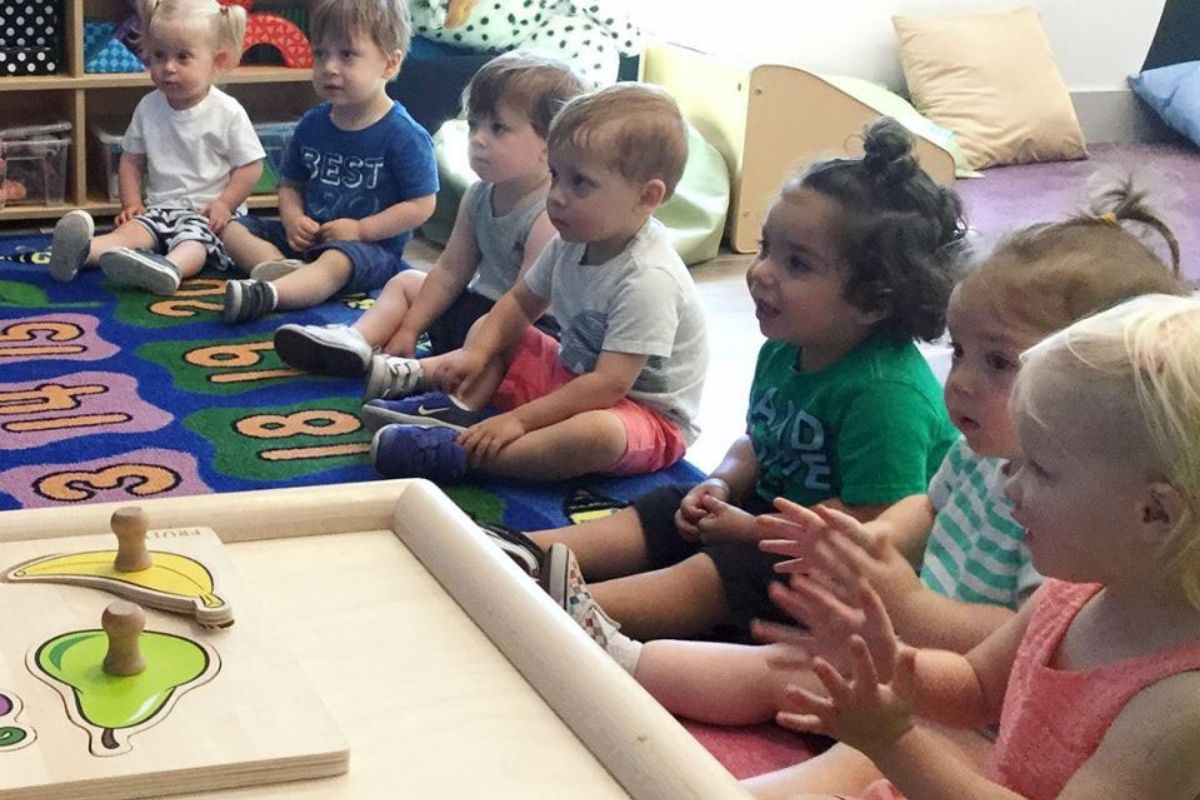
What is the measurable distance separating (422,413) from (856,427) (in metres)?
0.72

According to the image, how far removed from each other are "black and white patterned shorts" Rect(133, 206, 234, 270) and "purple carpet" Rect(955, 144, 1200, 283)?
144 cm

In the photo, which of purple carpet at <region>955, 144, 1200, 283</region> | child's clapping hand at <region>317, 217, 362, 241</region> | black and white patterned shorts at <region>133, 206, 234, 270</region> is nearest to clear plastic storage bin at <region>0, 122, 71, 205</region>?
black and white patterned shorts at <region>133, 206, 234, 270</region>

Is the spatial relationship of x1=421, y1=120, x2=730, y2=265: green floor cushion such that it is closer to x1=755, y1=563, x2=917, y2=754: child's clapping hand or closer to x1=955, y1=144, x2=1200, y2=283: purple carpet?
x1=955, y1=144, x2=1200, y2=283: purple carpet

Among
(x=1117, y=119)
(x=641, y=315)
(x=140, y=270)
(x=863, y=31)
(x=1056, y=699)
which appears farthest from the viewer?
(x=1117, y=119)

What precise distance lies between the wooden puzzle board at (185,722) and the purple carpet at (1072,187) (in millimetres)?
2478

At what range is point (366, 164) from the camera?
8.50 ft

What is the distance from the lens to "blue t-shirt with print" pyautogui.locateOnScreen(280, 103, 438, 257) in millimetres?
2582

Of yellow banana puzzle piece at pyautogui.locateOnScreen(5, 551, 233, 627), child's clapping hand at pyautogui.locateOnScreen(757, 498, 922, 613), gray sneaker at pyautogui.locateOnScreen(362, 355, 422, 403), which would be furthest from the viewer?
gray sneaker at pyautogui.locateOnScreen(362, 355, 422, 403)

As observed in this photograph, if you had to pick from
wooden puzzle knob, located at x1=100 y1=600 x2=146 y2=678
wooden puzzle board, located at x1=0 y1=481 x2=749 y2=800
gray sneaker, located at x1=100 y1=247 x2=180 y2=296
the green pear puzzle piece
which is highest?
wooden puzzle knob, located at x1=100 y1=600 x2=146 y2=678

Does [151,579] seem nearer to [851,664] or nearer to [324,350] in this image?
[851,664]

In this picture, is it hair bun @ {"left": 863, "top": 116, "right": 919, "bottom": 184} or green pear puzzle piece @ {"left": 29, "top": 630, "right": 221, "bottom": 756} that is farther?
hair bun @ {"left": 863, "top": 116, "right": 919, "bottom": 184}

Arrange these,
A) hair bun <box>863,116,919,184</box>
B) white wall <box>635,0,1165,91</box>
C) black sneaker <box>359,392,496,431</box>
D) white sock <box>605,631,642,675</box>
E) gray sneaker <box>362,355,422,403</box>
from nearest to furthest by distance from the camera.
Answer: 1. white sock <box>605,631,642,675</box>
2. hair bun <box>863,116,919,184</box>
3. black sneaker <box>359,392,496,431</box>
4. gray sneaker <box>362,355,422,403</box>
5. white wall <box>635,0,1165,91</box>

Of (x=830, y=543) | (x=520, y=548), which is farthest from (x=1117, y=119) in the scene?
(x=830, y=543)

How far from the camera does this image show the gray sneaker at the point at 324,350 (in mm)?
2195
